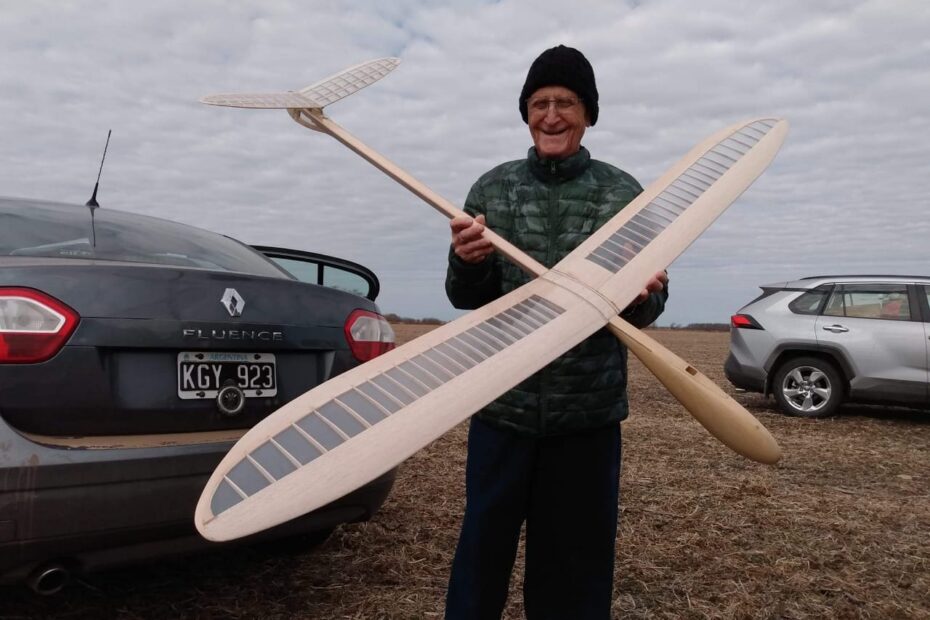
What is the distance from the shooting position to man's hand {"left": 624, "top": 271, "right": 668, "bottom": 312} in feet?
5.75

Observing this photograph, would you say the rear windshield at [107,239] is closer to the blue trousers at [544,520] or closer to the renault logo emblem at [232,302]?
the renault logo emblem at [232,302]

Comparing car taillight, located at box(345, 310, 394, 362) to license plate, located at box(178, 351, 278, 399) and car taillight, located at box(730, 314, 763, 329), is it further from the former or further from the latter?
car taillight, located at box(730, 314, 763, 329)

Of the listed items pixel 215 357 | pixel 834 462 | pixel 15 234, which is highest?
pixel 15 234

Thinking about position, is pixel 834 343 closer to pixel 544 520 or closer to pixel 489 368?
pixel 544 520

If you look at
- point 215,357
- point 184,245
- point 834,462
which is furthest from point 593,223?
point 834,462

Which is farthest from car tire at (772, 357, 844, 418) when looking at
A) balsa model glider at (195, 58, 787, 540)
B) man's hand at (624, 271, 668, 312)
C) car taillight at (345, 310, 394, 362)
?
man's hand at (624, 271, 668, 312)

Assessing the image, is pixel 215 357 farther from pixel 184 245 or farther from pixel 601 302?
pixel 601 302

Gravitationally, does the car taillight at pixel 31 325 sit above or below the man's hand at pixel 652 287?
below

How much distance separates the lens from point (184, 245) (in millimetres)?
2670

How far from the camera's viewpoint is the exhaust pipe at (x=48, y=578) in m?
1.82

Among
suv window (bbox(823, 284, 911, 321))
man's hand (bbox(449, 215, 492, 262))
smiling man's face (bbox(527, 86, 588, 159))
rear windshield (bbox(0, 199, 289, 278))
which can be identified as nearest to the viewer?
man's hand (bbox(449, 215, 492, 262))

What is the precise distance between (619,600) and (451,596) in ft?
3.38

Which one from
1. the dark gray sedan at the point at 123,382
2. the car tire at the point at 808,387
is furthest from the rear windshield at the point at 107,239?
the car tire at the point at 808,387

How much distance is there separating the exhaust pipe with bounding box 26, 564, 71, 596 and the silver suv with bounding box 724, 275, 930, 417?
6871 millimetres
